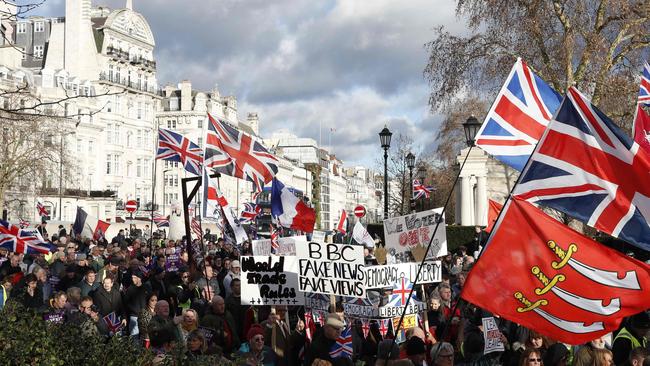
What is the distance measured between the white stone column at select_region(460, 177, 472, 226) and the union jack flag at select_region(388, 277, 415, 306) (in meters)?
30.8

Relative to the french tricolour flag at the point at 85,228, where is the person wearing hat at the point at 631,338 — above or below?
below

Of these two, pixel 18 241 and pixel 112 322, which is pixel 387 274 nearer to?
pixel 112 322

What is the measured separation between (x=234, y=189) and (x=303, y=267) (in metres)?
110

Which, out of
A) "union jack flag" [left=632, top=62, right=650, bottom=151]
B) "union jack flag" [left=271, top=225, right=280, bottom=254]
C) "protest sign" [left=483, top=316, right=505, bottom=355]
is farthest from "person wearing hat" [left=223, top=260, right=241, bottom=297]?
"protest sign" [left=483, top=316, right=505, bottom=355]

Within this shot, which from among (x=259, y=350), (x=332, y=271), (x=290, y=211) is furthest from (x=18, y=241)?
(x=259, y=350)

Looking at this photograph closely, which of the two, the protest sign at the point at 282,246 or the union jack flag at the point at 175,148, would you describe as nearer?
the protest sign at the point at 282,246

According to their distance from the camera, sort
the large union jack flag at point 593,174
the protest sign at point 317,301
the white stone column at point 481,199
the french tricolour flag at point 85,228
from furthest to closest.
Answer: the white stone column at point 481,199, the french tricolour flag at point 85,228, the protest sign at point 317,301, the large union jack flag at point 593,174

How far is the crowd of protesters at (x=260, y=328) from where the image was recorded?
859 cm

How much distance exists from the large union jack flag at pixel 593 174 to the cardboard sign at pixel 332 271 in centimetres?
448

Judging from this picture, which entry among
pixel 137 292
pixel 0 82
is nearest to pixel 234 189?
pixel 0 82

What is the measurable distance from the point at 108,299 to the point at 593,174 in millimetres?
7959

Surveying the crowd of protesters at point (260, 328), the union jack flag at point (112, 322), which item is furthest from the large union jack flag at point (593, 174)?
the union jack flag at point (112, 322)

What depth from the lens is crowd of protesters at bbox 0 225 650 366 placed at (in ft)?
28.2

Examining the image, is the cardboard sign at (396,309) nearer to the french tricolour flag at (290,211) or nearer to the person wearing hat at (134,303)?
the person wearing hat at (134,303)
